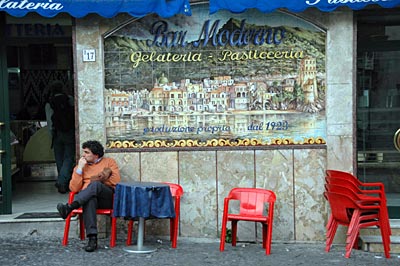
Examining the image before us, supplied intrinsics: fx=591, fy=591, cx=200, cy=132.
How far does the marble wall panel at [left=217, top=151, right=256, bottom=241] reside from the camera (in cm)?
730

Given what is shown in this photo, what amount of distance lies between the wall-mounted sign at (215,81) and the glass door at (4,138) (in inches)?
54.9

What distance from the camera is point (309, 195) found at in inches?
287

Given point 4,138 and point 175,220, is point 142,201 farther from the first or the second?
point 4,138

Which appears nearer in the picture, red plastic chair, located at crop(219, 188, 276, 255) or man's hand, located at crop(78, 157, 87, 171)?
red plastic chair, located at crop(219, 188, 276, 255)

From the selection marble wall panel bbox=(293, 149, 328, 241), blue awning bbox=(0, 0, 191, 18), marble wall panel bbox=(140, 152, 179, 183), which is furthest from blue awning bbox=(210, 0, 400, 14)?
marble wall panel bbox=(140, 152, 179, 183)

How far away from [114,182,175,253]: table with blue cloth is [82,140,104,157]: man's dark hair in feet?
2.04

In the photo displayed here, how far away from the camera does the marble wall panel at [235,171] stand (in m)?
7.30

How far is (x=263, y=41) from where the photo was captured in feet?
24.1

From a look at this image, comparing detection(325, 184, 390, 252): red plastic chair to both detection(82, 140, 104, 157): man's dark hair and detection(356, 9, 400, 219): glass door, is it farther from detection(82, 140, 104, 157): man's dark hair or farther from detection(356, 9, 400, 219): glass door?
detection(82, 140, 104, 157): man's dark hair

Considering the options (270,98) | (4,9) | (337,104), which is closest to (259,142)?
(270,98)

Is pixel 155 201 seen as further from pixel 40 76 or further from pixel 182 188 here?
pixel 40 76

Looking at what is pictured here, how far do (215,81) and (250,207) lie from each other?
5.36 ft

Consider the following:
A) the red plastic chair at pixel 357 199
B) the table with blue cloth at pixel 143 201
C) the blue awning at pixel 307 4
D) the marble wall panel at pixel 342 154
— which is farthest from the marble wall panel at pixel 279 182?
the blue awning at pixel 307 4

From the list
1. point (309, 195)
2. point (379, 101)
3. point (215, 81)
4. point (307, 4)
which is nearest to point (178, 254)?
point (309, 195)
